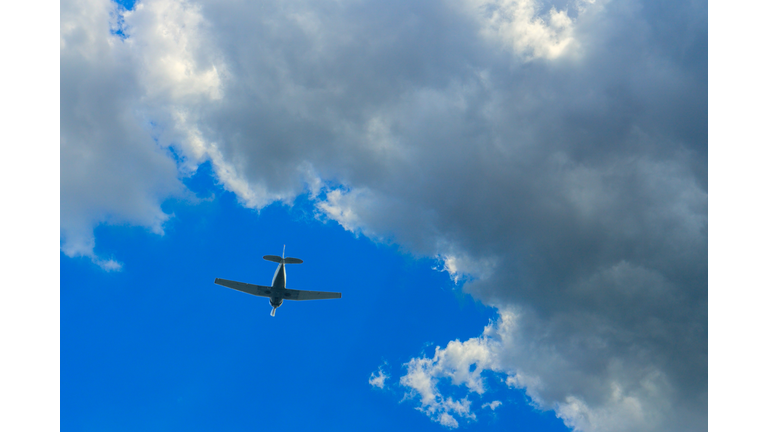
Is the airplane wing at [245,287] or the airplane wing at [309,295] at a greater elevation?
the airplane wing at [245,287]

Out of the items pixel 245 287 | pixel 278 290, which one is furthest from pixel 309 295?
pixel 245 287

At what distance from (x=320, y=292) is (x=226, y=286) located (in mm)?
23730

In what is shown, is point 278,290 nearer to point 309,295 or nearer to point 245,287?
point 309,295

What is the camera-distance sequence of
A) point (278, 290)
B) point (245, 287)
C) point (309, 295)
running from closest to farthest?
point (278, 290) → point (245, 287) → point (309, 295)

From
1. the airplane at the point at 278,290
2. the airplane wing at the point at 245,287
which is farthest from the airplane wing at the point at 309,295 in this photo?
the airplane wing at the point at 245,287

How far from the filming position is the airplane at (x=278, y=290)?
9506cm

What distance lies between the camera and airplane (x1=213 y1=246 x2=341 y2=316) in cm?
9506

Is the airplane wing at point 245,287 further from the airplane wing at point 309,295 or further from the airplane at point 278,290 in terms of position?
the airplane wing at point 309,295

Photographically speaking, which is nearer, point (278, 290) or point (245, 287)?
point (278, 290)

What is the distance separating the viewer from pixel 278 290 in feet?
314
